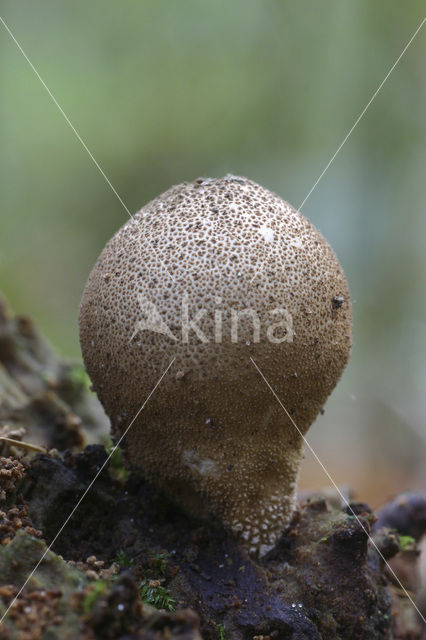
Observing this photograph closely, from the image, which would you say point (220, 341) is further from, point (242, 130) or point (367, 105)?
point (242, 130)

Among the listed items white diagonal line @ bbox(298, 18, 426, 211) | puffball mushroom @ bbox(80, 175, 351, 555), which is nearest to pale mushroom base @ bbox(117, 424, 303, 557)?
puffball mushroom @ bbox(80, 175, 351, 555)

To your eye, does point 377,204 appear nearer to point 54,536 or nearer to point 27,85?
point 27,85

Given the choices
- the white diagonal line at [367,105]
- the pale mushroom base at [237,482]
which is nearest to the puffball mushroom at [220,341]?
the pale mushroom base at [237,482]

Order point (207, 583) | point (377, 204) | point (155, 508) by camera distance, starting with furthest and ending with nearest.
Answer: point (377, 204)
point (155, 508)
point (207, 583)

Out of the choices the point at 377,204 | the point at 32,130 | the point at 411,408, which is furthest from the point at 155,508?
the point at 32,130

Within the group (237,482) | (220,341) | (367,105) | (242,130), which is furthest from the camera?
(242,130)

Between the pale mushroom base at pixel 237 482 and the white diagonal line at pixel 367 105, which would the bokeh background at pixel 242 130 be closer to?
the white diagonal line at pixel 367 105

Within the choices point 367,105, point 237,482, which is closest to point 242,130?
point 367,105
